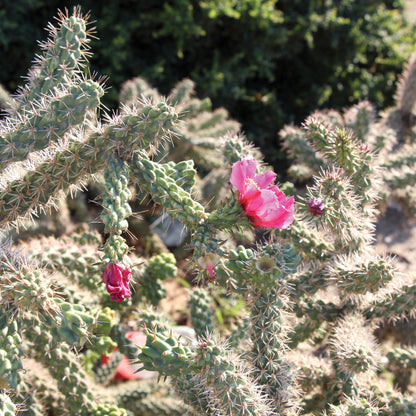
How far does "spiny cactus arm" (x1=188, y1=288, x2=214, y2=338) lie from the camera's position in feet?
7.27

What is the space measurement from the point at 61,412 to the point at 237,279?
1109 millimetres

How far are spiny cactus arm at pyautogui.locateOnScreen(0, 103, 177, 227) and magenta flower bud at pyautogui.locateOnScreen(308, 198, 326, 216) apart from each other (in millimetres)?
612

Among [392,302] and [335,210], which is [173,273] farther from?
[392,302]

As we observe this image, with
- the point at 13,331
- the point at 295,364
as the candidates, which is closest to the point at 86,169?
the point at 13,331

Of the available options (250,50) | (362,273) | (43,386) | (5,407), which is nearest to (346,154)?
(362,273)

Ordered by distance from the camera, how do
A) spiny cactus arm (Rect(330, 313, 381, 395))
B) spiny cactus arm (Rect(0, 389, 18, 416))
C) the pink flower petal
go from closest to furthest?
spiny cactus arm (Rect(0, 389, 18, 416)), the pink flower petal, spiny cactus arm (Rect(330, 313, 381, 395))

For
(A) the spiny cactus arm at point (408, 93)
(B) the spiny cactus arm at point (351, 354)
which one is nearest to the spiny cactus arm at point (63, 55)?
(B) the spiny cactus arm at point (351, 354)

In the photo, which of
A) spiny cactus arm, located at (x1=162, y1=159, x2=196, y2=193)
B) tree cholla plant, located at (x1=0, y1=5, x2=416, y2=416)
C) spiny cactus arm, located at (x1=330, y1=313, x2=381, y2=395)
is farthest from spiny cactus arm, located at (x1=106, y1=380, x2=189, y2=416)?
spiny cactus arm, located at (x1=162, y1=159, x2=196, y2=193)

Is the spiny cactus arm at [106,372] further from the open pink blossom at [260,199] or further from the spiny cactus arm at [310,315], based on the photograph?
the open pink blossom at [260,199]

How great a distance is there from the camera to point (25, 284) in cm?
150

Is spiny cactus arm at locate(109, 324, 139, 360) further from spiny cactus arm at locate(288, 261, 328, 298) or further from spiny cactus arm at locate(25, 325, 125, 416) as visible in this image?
spiny cactus arm at locate(288, 261, 328, 298)

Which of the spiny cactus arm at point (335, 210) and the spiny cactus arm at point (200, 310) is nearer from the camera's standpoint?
the spiny cactus arm at point (335, 210)

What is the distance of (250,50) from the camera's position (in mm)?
3832

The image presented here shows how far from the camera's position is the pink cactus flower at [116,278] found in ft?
4.69
